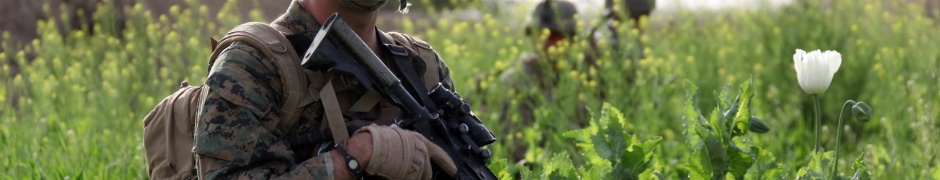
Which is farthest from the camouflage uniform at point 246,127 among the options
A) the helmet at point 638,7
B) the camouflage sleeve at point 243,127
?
the helmet at point 638,7

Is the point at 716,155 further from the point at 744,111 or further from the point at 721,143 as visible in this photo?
the point at 744,111

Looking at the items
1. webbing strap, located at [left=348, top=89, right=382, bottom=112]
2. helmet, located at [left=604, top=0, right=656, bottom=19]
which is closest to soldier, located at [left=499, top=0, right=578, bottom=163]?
helmet, located at [left=604, top=0, right=656, bottom=19]

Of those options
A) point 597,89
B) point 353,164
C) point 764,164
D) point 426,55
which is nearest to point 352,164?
point 353,164

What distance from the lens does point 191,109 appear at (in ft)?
7.63

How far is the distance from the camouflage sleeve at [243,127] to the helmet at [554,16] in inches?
178

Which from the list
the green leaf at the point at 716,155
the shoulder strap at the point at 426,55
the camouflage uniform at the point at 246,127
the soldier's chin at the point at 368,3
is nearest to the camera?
the camouflage uniform at the point at 246,127

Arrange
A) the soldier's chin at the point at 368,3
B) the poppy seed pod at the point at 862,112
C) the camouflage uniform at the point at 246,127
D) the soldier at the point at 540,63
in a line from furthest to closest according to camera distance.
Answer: the soldier at the point at 540,63 < the poppy seed pod at the point at 862,112 < the soldier's chin at the point at 368,3 < the camouflage uniform at the point at 246,127

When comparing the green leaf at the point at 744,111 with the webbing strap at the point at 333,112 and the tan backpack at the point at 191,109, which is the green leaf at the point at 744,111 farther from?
the webbing strap at the point at 333,112

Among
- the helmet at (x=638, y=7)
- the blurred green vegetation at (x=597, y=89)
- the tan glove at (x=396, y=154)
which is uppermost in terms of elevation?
the helmet at (x=638, y=7)

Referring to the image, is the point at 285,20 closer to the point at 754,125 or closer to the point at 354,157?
the point at 354,157

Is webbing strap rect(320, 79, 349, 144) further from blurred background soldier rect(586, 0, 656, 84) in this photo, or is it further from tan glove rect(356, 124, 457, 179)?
blurred background soldier rect(586, 0, 656, 84)

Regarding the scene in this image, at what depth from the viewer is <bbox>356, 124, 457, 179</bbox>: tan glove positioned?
221 cm

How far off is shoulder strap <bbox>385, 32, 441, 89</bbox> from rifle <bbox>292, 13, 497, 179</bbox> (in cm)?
11

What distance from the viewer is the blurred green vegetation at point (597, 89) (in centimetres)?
421
